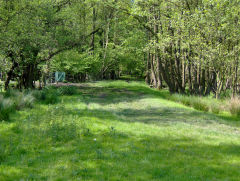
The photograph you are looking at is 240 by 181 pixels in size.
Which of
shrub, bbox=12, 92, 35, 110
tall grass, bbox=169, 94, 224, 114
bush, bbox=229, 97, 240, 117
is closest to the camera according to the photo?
shrub, bbox=12, 92, 35, 110

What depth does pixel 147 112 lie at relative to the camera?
13.8 m

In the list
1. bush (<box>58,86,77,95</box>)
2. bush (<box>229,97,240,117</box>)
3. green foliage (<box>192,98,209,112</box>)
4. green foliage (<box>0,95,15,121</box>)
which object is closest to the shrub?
green foliage (<box>0,95,15,121</box>)

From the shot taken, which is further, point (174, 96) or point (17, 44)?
point (174, 96)

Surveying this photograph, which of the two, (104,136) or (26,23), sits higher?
(26,23)

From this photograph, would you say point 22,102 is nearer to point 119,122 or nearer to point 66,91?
point 119,122

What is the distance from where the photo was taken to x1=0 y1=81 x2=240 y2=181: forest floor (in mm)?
5320

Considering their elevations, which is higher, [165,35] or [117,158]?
[165,35]

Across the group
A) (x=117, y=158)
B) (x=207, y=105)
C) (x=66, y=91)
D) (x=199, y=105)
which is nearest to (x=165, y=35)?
(x=199, y=105)

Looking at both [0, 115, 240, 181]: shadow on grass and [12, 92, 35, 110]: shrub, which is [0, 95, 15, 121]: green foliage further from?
[0, 115, 240, 181]: shadow on grass

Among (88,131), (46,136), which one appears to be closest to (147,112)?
(88,131)

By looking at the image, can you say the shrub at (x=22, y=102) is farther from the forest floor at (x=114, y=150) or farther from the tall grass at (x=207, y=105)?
the tall grass at (x=207, y=105)

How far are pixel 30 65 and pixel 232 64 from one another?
590 inches

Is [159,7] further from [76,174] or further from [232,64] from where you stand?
[76,174]

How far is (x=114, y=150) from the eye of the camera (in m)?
6.92
